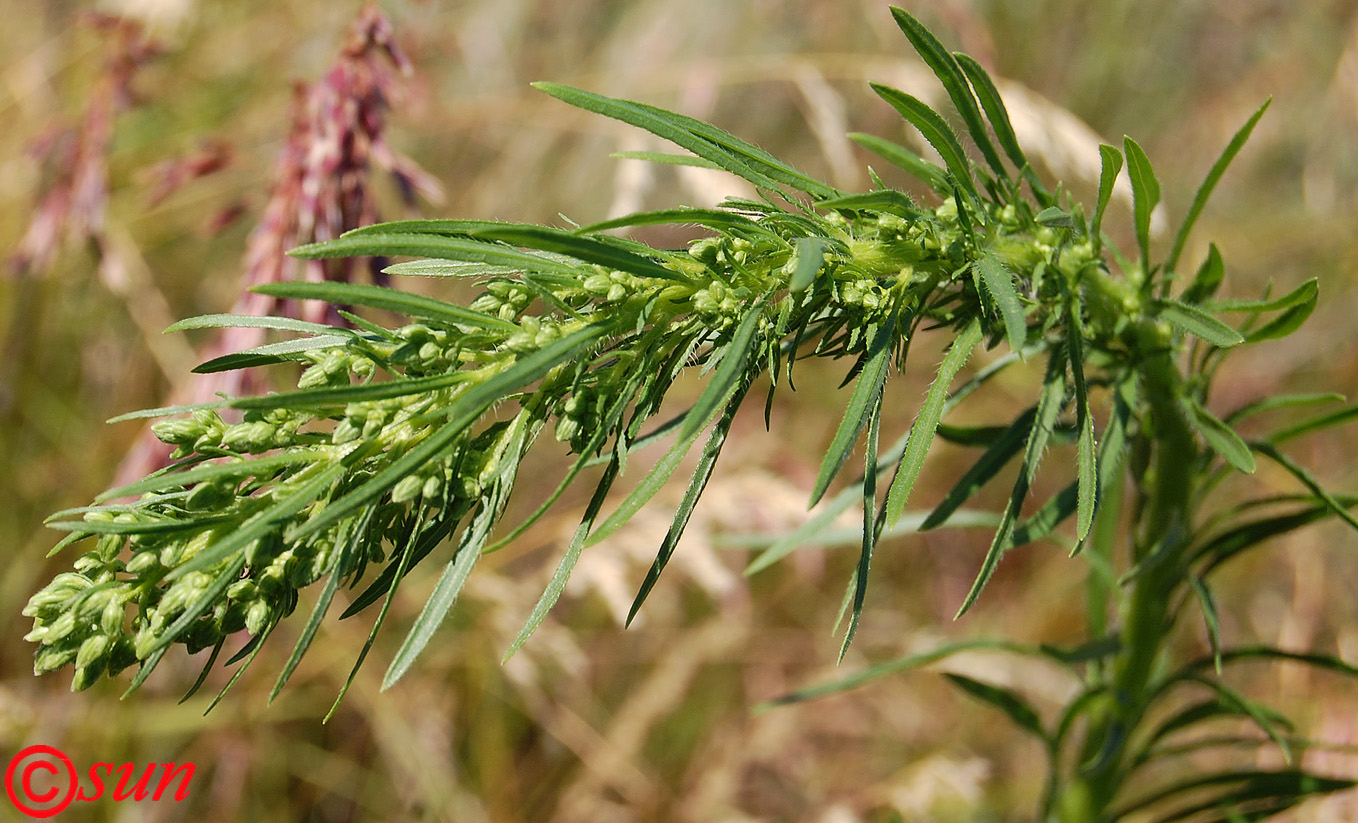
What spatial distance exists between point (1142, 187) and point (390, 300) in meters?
0.74

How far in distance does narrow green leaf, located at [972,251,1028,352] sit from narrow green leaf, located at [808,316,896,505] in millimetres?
89

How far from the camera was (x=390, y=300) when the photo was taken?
0.71 m

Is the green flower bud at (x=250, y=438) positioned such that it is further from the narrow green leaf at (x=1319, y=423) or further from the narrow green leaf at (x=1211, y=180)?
the narrow green leaf at (x=1319, y=423)

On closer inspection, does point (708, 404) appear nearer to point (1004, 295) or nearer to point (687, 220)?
point (687, 220)

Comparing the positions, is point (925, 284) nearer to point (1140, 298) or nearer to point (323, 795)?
point (1140, 298)

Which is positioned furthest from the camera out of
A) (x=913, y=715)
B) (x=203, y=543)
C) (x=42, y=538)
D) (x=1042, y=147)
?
(x=913, y=715)

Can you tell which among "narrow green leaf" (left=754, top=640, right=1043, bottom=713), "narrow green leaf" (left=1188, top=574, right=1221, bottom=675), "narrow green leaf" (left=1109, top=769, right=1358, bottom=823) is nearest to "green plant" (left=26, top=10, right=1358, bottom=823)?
"narrow green leaf" (left=1188, top=574, right=1221, bottom=675)

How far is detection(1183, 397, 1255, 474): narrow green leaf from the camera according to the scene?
0.90 meters

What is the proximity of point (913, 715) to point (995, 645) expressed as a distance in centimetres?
191

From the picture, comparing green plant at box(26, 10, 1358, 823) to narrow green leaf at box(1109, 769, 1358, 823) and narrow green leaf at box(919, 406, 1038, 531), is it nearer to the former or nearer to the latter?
narrow green leaf at box(919, 406, 1038, 531)

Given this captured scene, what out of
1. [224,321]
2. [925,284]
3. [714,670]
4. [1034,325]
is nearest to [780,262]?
[925,284]

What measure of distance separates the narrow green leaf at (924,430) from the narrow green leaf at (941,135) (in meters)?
0.14

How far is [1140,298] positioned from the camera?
3.10 ft

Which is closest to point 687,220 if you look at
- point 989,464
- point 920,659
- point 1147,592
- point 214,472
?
point 214,472
